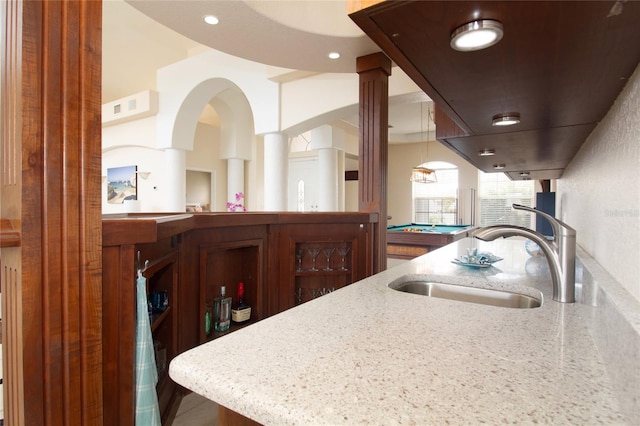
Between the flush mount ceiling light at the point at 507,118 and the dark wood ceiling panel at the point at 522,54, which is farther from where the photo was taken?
the flush mount ceiling light at the point at 507,118

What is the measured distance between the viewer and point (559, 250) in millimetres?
1011

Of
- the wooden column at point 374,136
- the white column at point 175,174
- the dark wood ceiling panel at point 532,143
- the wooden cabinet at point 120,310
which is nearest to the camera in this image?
the wooden cabinet at point 120,310

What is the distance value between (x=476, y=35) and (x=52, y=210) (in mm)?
1063

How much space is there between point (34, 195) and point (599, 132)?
A: 66.5 inches

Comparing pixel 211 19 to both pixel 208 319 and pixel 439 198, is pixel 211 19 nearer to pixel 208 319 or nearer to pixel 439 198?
pixel 208 319

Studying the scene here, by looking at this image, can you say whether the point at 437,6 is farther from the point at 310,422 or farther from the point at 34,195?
the point at 34,195

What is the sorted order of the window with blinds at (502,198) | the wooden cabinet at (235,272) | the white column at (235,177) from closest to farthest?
1. the wooden cabinet at (235,272)
2. the white column at (235,177)
3. the window with blinds at (502,198)

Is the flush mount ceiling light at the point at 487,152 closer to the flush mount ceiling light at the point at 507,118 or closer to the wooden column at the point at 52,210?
the flush mount ceiling light at the point at 507,118

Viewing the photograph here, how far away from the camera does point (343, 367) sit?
610mm

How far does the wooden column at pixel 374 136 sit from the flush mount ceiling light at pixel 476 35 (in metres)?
2.47

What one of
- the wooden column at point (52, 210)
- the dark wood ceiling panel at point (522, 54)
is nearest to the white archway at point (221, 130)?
the wooden column at point (52, 210)

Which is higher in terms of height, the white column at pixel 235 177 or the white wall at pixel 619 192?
the white column at pixel 235 177

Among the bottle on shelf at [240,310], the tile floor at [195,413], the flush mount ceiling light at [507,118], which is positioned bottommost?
the tile floor at [195,413]

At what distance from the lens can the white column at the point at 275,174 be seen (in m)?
4.52
